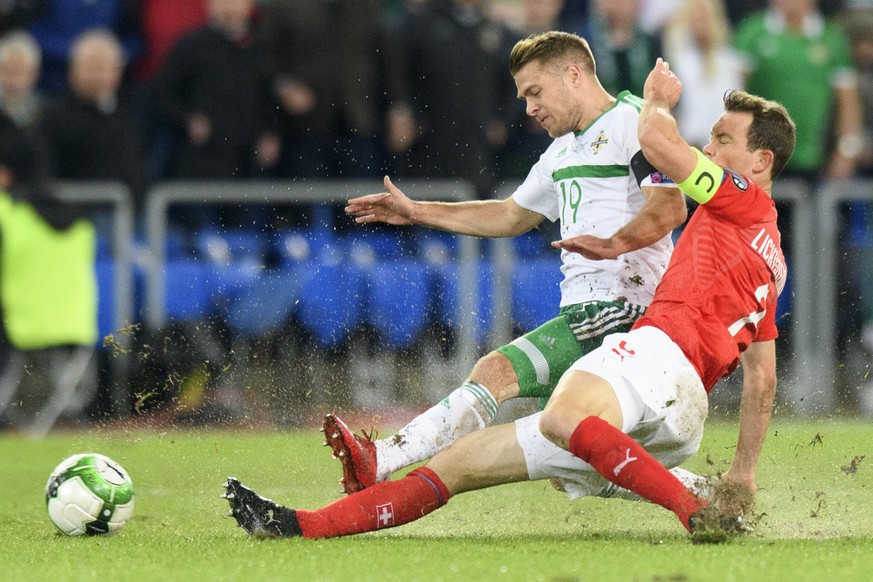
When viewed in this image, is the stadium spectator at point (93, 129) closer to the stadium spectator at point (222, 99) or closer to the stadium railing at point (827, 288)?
the stadium spectator at point (222, 99)

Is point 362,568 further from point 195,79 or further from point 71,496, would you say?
point 195,79

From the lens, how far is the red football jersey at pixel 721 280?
6.03 metres

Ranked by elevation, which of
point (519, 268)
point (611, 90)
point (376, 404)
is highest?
point (611, 90)

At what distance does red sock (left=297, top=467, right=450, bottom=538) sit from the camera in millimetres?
6047

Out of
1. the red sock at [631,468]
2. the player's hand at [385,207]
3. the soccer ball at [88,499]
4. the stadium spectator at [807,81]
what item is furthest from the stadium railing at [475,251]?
the red sock at [631,468]

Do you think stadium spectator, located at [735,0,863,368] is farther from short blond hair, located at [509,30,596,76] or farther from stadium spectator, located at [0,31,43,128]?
short blond hair, located at [509,30,596,76]

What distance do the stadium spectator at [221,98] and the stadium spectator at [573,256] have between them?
571 cm

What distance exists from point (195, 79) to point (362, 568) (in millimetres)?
7638

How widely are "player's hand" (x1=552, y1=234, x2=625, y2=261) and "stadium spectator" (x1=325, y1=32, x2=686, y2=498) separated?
284 mm

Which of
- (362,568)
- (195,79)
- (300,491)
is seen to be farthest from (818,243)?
(362,568)

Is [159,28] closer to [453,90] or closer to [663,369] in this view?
[453,90]

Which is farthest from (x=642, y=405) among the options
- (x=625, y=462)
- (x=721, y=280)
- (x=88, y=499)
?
(x=88, y=499)

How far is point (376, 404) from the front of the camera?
34.6 ft

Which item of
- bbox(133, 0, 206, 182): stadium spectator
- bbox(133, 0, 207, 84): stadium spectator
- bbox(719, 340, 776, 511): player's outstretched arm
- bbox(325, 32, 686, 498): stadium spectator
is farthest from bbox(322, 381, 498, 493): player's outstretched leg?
bbox(133, 0, 207, 84): stadium spectator
